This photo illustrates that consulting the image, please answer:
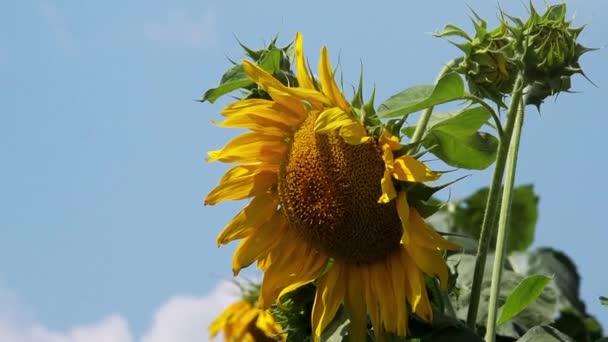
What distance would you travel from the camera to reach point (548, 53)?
243 cm

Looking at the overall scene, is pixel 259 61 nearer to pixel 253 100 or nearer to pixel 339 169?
pixel 253 100

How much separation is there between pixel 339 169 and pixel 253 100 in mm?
227

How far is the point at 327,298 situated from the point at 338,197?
0.69 feet

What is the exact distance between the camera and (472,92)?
98.8 inches

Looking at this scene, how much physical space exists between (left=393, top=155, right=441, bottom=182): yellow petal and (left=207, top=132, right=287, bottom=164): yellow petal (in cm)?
32

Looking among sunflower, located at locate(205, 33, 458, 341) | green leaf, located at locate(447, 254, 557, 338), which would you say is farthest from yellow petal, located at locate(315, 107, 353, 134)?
green leaf, located at locate(447, 254, 557, 338)

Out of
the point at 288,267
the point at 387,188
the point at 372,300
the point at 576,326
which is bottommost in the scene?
the point at 576,326

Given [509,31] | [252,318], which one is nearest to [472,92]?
[509,31]

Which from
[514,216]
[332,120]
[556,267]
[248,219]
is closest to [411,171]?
[332,120]

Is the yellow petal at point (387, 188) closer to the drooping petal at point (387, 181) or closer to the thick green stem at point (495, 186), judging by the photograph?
the drooping petal at point (387, 181)

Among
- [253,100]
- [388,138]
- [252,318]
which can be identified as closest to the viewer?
[388,138]

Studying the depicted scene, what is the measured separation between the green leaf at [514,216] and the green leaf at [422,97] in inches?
90.2

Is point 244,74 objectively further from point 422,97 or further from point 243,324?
point 243,324

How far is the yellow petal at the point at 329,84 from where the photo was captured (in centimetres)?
246
